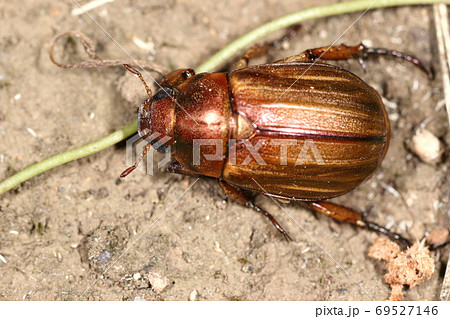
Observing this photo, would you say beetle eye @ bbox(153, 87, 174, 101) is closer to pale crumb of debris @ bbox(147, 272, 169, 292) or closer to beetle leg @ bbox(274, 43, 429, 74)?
beetle leg @ bbox(274, 43, 429, 74)

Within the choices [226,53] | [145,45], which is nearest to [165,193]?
[226,53]

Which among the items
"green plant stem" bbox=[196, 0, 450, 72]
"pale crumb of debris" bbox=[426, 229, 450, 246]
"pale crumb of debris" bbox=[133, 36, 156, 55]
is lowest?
"pale crumb of debris" bbox=[426, 229, 450, 246]

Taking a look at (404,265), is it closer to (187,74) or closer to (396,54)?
(396,54)

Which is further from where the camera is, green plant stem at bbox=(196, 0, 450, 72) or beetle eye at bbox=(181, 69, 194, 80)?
green plant stem at bbox=(196, 0, 450, 72)

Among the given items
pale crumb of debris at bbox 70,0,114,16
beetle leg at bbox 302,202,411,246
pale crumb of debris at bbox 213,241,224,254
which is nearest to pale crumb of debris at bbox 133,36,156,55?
pale crumb of debris at bbox 70,0,114,16

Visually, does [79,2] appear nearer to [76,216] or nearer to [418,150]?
[76,216]

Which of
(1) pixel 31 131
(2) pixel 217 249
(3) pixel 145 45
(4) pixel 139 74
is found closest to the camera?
(4) pixel 139 74

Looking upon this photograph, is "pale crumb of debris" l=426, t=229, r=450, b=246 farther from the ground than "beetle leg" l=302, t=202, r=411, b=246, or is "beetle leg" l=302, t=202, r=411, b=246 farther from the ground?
"beetle leg" l=302, t=202, r=411, b=246

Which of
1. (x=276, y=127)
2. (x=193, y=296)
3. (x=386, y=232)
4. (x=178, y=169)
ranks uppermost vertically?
(x=276, y=127)
